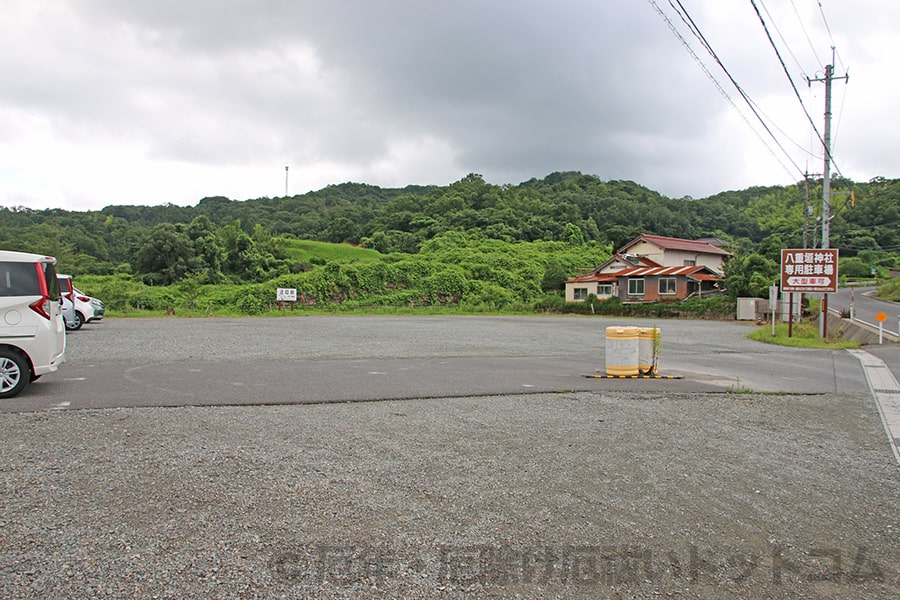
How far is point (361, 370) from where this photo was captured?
10.5 meters

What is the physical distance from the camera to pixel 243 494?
153 inches

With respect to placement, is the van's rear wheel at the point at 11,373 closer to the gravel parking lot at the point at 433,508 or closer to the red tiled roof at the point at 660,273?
the gravel parking lot at the point at 433,508

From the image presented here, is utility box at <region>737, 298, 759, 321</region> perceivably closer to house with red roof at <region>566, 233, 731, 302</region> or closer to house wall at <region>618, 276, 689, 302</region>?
house with red roof at <region>566, 233, 731, 302</region>

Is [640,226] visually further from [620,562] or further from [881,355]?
[620,562]

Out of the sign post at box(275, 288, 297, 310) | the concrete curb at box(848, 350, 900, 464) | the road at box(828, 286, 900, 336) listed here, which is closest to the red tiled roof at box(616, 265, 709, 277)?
the road at box(828, 286, 900, 336)

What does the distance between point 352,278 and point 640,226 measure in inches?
1894

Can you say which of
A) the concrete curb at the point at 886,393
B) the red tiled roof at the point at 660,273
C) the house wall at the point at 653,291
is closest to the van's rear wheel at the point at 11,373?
the concrete curb at the point at 886,393

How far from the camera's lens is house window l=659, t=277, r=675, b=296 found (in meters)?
50.0

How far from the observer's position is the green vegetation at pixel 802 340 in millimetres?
20031

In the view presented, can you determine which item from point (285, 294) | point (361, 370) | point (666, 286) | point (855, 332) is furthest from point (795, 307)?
point (285, 294)

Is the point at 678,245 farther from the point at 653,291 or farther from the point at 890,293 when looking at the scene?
the point at 890,293

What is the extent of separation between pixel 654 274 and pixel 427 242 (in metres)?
39.3

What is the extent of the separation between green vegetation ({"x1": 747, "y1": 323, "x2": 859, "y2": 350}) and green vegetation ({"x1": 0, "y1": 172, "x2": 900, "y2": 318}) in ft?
43.6

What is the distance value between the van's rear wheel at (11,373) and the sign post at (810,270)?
20948 mm
